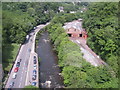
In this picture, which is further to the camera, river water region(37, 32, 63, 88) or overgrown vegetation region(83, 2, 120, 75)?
overgrown vegetation region(83, 2, 120, 75)

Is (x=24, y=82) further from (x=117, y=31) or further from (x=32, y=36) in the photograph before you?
(x=32, y=36)

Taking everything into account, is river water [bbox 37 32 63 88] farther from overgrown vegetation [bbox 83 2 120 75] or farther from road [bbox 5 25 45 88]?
overgrown vegetation [bbox 83 2 120 75]

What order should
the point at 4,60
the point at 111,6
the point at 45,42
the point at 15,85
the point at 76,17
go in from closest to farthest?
the point at 15,85 < the point at 4,60 < the point at 111,6 < the point at 45,42 < the point at 76,17

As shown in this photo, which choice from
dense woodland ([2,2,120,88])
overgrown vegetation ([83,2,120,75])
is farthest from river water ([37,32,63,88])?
overgrown vegetation ([83,2,120,75])

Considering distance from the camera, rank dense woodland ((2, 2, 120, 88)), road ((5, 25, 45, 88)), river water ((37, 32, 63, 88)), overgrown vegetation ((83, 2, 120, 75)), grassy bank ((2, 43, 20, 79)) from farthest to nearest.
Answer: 1. overgrown vegetation ((83, 2, 120, 75))
2. grassy bank ((2, 43, 20, 79))
3. river water ((37, 32, 63, 88))
4. road ((5, 25, 45, 88))
5. dense woodland ((2, 2, 120, 88))

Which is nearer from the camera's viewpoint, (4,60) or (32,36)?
(4,60)

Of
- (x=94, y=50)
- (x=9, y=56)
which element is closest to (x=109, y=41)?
(x=94, y=50)

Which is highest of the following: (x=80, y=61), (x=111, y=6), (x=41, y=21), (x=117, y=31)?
(x=41, y=21)

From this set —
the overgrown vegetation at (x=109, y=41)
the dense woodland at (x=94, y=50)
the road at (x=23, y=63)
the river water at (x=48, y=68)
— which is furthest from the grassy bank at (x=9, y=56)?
the overgrown vegetation at (x=109, y=41)

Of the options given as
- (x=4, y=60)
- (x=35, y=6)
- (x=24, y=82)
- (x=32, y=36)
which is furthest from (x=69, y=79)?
(x=35, y=6)

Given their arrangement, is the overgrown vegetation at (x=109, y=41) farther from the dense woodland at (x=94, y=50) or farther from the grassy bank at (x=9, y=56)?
the grassy bank at (x=9, y=56)
